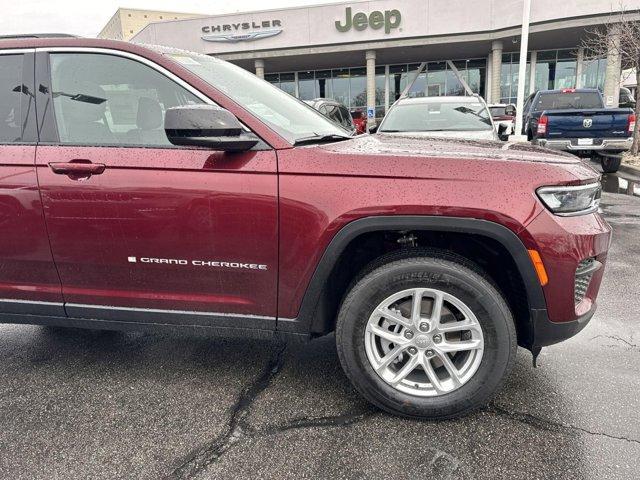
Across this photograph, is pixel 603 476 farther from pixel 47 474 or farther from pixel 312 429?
pixel 47 474

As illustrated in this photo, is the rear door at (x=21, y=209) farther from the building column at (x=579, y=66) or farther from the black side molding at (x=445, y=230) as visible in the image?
the building column at (x=579, y=66)

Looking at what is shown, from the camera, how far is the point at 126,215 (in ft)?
7.94

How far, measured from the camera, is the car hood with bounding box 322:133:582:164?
7.55 ft

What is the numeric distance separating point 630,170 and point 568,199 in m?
10.7

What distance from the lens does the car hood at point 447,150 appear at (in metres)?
2.30

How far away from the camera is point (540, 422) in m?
2.39

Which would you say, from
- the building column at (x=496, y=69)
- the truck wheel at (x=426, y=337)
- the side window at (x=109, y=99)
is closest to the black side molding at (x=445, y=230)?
the truck wheel at (x=426, y=337)

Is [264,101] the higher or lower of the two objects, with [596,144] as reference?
higher

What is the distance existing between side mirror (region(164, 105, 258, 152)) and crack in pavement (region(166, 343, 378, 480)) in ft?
4.39

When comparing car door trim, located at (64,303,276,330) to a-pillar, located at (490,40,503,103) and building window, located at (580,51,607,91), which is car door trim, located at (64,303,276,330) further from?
building window, located at (580,51,607,91)

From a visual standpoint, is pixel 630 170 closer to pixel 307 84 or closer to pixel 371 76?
pixel 371 76

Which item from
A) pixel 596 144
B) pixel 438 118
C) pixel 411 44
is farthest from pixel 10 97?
pixel 411 44

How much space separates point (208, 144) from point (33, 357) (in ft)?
6.81

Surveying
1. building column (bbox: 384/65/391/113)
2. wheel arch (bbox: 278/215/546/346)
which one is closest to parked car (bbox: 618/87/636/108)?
building column (bbox: 384/65/391/113)
